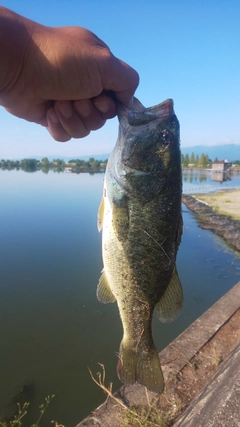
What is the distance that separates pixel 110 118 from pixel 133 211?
794mm

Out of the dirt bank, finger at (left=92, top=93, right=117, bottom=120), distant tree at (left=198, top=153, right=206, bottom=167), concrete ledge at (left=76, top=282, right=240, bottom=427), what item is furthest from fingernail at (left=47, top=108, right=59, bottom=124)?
distant tree at (left=198, top=153, right=206, bottom=167)

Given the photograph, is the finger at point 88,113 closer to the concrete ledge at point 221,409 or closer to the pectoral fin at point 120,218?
the pectoral fin at point 120,218

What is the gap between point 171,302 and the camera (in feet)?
7.09

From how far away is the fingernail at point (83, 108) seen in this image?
202 cm

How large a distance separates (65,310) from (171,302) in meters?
7.22

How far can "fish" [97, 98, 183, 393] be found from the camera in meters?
1.98

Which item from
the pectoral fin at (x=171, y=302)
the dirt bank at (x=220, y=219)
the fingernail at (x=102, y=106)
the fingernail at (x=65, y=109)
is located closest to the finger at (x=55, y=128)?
the fingernail at (x=65, y=109)

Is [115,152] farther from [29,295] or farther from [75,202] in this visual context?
[75,202]

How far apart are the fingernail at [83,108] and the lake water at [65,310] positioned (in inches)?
225

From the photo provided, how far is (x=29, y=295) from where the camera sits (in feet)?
31.0

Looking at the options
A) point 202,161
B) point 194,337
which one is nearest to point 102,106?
point 194,337

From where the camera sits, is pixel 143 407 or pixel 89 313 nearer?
pixel 143 407

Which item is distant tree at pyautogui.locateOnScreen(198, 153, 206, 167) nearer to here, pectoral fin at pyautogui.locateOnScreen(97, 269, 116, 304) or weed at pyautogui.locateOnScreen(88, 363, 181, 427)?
weed at pyautogui.locateOnScreen(88, 363, 181, 427)

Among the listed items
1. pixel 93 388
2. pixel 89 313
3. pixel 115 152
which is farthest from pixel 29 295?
pixel 115 152
